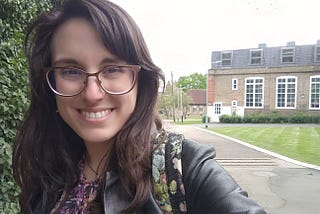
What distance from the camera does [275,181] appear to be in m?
7.58

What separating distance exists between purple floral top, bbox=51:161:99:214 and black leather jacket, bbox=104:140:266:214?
118 millimetres

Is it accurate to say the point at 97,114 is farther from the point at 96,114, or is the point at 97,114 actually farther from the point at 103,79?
the point at 103,79

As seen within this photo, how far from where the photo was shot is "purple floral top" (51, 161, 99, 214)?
3.85 feet

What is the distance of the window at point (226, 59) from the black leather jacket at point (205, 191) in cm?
3661

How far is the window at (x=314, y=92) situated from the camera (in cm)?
3164

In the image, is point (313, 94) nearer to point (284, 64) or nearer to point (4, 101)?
point (284, 64)

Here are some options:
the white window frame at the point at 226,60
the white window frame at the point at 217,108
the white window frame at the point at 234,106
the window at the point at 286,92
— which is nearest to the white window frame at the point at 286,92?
the window at the point at 286,92

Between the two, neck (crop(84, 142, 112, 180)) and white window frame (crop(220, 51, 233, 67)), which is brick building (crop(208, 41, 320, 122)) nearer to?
white window frame (crop(220, 51, 233, 67))

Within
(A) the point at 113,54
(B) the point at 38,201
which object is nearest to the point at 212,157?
(A) the point at 113,54

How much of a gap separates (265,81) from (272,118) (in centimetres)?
523

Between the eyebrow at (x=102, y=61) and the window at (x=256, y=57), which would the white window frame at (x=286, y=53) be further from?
the eyebrow at (x=102, y=61)

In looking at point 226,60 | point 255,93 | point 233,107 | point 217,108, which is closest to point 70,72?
point 233,107

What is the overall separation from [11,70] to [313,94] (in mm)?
33900

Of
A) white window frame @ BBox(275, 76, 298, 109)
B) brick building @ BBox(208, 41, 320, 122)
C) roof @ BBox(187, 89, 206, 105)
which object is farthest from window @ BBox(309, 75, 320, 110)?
roof @ BBox(187, 89, 206, 105)
